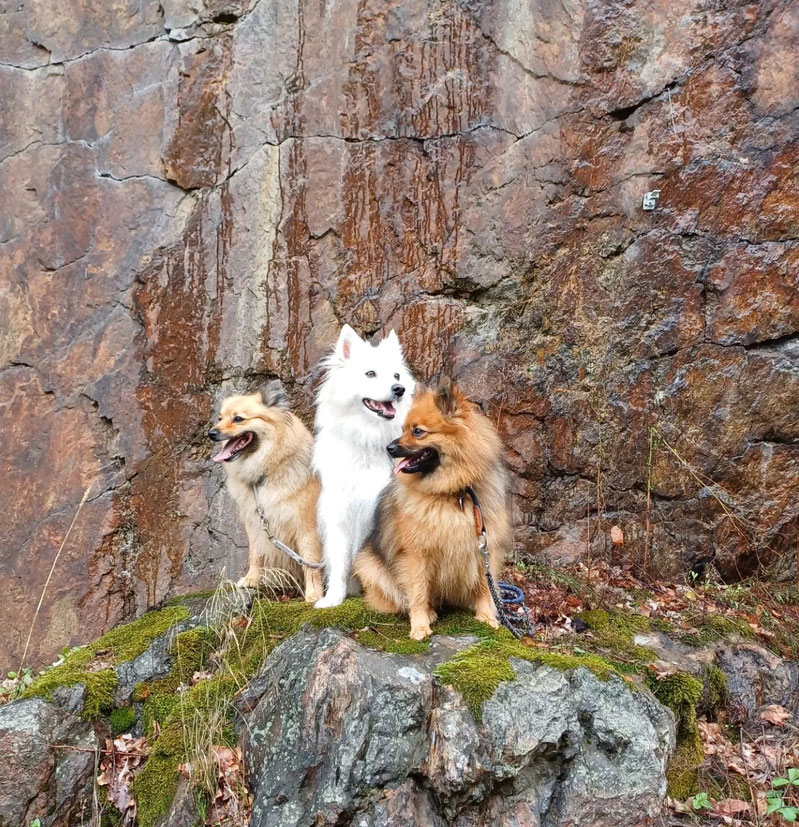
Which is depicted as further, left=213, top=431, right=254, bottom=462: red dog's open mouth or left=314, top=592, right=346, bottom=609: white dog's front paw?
left=213, top=431, right=254, bottom=462: red dog's open mouth

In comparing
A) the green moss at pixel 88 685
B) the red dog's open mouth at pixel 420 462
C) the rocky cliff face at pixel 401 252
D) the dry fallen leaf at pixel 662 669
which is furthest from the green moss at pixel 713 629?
the green moss at pixel 88 685

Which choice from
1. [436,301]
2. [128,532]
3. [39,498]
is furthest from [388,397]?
[39,498]

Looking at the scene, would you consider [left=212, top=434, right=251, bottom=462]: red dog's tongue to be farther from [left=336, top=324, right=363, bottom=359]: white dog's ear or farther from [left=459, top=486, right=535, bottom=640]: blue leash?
[left=459, top=486, right=535, bottom=640]: blue leash

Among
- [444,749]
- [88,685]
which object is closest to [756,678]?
[444,749]

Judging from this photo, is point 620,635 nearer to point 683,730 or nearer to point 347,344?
point 683,730

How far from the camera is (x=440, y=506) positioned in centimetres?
359

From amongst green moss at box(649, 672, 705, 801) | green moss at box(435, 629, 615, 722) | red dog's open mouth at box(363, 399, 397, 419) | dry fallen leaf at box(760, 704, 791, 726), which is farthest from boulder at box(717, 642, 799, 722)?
red dog's open mouth at box(363, 399, 397, 419)

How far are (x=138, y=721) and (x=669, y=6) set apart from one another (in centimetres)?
641

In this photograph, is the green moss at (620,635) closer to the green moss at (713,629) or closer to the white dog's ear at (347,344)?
the green moss at (713,629)

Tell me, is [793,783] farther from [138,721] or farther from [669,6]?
[669,6]

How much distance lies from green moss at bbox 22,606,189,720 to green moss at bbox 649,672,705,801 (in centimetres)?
298

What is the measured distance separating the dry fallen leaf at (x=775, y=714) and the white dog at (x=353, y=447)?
254 cm

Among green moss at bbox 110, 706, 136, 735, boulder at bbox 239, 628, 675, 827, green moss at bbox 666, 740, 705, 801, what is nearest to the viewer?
boulder at bbox 239, 628, 675, 827

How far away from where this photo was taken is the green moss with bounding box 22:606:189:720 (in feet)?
12.0
